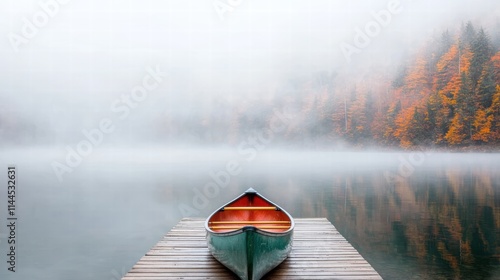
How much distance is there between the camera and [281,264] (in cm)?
553

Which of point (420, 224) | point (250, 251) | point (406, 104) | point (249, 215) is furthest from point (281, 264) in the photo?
point (406, 104)

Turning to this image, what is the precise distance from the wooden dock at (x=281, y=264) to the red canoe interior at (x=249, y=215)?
484 millimetres

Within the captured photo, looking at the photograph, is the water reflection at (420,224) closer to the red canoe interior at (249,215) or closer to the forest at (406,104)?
the red canoe interior at (249,215)

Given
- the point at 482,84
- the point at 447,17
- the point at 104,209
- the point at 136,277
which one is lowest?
the point at 104,209

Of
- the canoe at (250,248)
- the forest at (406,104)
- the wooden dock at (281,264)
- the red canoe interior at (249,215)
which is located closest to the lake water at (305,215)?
the wooden dock at (281,264)

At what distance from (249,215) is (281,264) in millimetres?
2075

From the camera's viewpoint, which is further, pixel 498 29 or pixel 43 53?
pixel 43 53

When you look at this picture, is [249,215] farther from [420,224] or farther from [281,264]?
[420,224]

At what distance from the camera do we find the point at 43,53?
133750 millimetres

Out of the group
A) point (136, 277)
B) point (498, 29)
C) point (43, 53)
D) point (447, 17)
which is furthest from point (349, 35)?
point (43, 53)

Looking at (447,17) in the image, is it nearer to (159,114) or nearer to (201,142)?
(201,142)

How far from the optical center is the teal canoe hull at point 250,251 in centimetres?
457

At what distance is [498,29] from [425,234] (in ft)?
198

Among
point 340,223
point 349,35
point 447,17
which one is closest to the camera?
point 340,223
